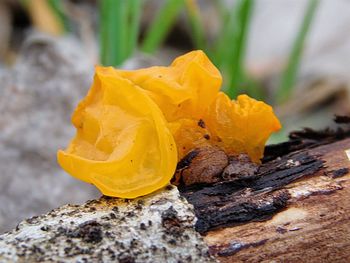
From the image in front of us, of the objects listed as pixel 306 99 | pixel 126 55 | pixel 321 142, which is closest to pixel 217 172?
pixel 321 142

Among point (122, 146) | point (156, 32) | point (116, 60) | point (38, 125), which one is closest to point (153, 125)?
point (122, 146)

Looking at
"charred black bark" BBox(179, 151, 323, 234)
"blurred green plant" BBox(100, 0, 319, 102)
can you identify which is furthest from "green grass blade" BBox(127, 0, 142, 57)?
"charred black bark" BBox(179, 151, 323, 234)

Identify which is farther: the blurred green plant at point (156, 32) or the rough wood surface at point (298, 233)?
the blurred green plant at point (156, 32)

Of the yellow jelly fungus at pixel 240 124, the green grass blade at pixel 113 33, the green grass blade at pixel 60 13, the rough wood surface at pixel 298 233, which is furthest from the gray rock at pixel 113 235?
the green grass blade at pixel 60 13

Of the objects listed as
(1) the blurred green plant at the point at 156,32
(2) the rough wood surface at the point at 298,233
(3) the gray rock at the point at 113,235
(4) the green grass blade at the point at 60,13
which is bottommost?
(2) the rough wood surface at the point at 298,233

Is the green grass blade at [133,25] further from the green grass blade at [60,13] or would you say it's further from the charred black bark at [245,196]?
the charred black bark at [245,196]

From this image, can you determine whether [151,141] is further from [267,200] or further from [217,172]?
[267,200]

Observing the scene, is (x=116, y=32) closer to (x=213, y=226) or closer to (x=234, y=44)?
(x=234, y=44)

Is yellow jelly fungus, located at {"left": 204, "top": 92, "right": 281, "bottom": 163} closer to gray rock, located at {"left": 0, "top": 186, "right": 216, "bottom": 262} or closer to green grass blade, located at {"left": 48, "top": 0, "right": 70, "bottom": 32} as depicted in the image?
gray rock, located at {"left": 0, "top": 186, "right": 216, "bottom": 262}
